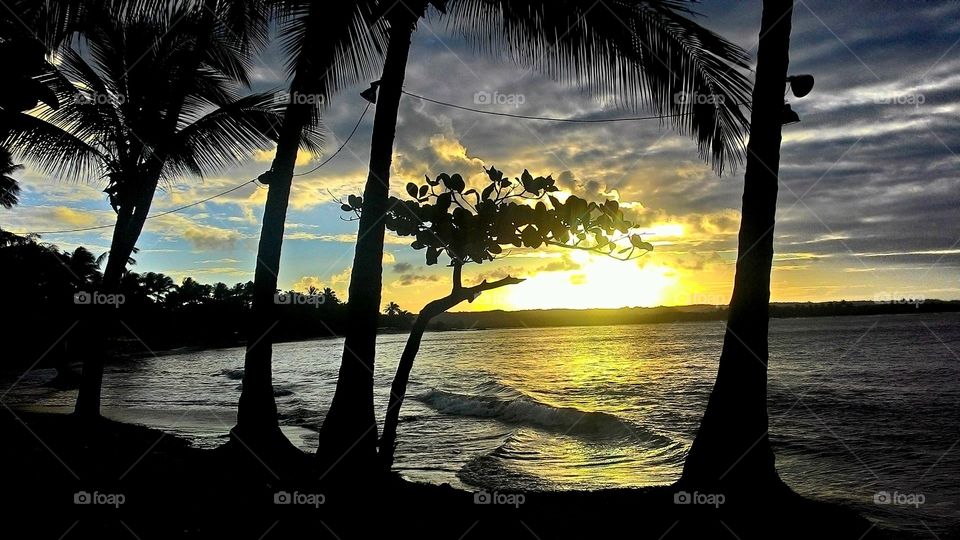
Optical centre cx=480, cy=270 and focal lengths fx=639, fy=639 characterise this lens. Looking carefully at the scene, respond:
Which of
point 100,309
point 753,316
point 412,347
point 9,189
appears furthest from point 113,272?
point 9,189

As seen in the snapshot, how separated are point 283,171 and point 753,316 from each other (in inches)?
235

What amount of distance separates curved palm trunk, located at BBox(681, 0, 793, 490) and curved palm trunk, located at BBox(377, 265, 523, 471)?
2.84 meters

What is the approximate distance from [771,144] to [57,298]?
39064 mm

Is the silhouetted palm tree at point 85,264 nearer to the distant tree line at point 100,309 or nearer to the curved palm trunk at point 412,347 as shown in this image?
the distant tree line at point 100,309

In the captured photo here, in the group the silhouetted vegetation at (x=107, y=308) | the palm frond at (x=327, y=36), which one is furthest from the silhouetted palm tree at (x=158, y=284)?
the palm frond at (x=327, y=36)

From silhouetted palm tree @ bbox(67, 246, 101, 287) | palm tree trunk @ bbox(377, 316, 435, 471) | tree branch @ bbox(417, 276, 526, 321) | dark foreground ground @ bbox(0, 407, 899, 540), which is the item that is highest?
silhouetted palm tree @ bbox(67, 246, 101, 287)

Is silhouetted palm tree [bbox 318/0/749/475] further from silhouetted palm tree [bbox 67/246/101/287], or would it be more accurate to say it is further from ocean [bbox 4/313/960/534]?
silhouetted palm tree [bbox 67/246/101/287]

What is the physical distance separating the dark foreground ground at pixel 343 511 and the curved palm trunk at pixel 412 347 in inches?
22.6

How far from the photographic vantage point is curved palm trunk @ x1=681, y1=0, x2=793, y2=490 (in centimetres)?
588

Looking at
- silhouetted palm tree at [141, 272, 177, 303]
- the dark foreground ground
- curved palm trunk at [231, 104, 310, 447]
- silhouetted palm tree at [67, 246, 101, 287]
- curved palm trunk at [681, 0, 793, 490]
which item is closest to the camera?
the dark foreground ground

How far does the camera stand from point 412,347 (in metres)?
7.79

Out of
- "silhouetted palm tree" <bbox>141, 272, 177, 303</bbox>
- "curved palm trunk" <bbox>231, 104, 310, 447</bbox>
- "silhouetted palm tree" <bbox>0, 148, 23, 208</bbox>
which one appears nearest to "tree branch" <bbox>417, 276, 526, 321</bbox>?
"curved palm trunk" <bbox>231, 104, 310, 447</bbox>

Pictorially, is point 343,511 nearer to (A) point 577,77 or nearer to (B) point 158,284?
(A) point 577,77

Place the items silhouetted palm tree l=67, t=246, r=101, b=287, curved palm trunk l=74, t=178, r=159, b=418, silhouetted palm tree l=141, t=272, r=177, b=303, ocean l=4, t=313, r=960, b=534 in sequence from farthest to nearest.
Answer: silhouetted palm tree l=141, t=272, r=177, b=303 < silhouetted palm tree l=67, t=246, r=101, b=287 < ocean l=4, t=313, r=960, b=534 < curved palm trunk l=74, t=178, r=159, b=418
